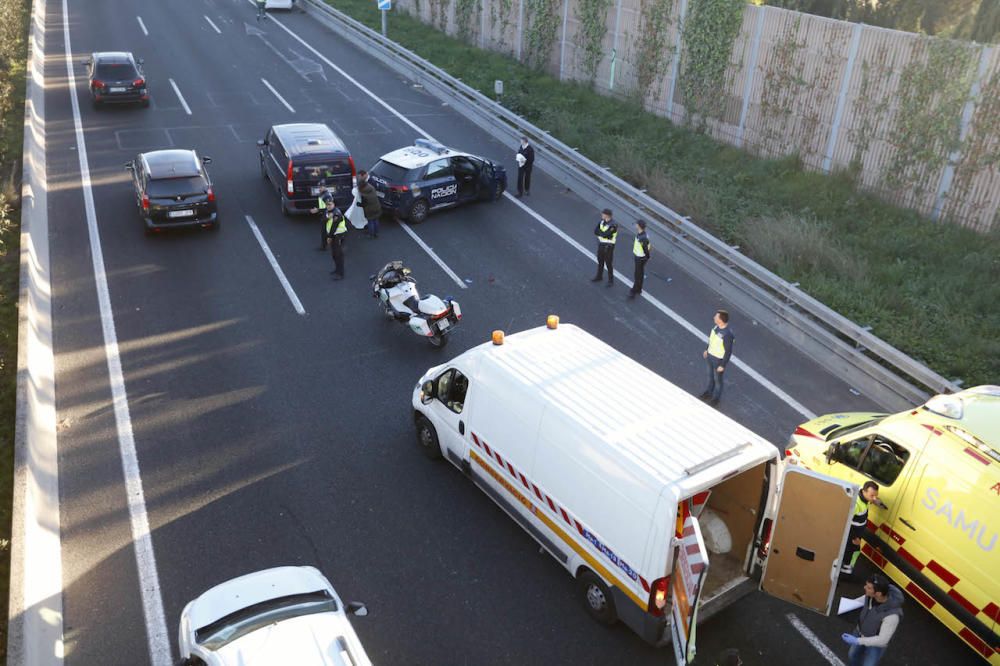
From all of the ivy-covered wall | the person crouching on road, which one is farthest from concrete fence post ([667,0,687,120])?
the person crouching on road

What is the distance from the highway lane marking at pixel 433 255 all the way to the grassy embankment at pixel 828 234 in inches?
230

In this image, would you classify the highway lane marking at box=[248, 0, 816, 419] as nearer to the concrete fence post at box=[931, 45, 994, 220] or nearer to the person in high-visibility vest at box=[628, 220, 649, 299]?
the person in high-visibility vest at box=[628, 220, 649, 299]

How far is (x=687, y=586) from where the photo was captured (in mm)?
6715

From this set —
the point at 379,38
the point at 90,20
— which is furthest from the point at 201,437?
the point at 90,20

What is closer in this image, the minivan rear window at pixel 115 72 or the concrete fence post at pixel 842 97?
the concrete fence post at pixel 842 97

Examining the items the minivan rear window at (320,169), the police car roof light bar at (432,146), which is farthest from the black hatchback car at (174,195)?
the police car roof light bar at (432,146)

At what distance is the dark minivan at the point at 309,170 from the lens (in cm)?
1719

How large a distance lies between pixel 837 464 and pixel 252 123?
66.9 feet

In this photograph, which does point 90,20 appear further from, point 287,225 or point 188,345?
point 188,345

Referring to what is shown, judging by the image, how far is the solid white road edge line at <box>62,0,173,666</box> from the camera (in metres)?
7.80

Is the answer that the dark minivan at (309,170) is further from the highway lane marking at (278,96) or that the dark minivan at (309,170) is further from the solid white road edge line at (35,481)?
the highway lane marking at (278,96)

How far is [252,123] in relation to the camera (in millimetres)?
23906

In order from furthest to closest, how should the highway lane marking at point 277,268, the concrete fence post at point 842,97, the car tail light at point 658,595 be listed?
1. the concrete fence post at point 842,97
2. the highway lane marking at point 277,268
3. the car tail light at point 658,595

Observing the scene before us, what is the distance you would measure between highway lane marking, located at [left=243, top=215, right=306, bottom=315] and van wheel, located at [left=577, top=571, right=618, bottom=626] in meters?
7.94
